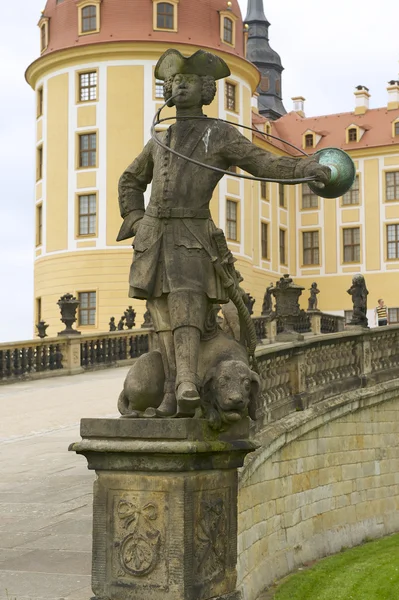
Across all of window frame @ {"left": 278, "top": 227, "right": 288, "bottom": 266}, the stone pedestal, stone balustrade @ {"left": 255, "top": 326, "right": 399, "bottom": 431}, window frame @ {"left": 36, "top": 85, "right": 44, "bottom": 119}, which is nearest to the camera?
the stone pedestal

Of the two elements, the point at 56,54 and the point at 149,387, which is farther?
the point at 56,54

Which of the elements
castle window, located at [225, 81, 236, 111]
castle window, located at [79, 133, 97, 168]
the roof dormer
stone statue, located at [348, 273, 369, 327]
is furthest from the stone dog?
the roof dormer

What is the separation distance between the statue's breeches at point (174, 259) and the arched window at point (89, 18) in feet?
124

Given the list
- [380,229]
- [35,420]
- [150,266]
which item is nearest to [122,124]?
[380,229]

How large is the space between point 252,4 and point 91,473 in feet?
246

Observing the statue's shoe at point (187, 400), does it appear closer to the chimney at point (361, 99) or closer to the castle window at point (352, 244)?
the castle window at point (352, 244)

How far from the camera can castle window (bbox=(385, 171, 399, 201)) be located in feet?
177

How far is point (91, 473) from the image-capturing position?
11055 millimetres

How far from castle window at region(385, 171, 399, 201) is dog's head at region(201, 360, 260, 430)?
49.7 metres

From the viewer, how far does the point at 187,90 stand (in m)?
5.91

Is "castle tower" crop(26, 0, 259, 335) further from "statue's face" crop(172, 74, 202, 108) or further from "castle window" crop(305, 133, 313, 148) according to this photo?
"statue's face" crop(172, 74, 202, 108)

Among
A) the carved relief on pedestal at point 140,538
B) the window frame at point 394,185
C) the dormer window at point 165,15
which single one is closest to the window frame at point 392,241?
the window frame at point 394,185

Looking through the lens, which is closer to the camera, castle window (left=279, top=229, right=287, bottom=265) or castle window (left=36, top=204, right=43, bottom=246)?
castle window (left=36, top=204, right=43, bottom=246)

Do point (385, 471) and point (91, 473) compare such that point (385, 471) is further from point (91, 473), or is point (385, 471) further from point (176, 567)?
point (176, 567)
